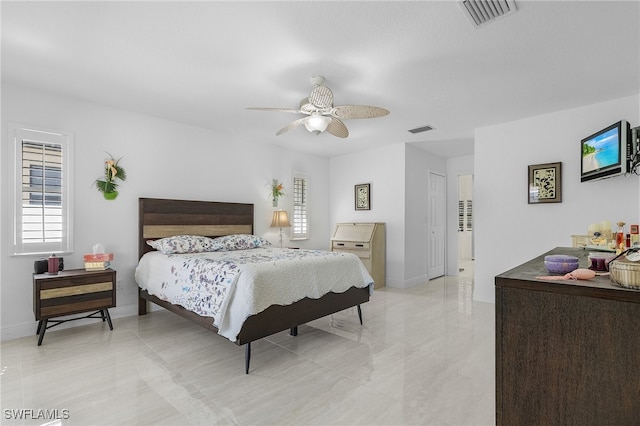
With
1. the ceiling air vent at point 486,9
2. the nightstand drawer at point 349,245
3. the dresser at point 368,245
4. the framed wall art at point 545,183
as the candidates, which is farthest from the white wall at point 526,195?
the ceiling air vent at point 486,9

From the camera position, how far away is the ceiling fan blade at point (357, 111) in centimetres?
282

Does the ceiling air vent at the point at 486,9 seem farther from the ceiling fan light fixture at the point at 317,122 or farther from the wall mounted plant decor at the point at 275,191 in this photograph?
the wall mounted plant decor at the point at 275,191

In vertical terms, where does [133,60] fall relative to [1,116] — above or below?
above

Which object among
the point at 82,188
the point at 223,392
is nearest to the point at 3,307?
the point at 82,188

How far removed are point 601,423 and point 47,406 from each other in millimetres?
2867

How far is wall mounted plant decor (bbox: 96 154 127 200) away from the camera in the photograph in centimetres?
373

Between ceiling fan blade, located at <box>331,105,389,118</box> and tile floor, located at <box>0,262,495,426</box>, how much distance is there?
2162mm

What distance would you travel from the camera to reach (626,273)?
3.25ft

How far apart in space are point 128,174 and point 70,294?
1.53 metres

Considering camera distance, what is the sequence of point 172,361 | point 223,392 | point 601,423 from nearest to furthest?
point 601,423, point 223,392, point 172,361

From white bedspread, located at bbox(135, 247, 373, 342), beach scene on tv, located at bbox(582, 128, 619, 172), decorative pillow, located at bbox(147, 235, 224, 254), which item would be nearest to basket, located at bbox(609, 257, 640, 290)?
white bedspread, located at bbox(135, 247, 373, 342)

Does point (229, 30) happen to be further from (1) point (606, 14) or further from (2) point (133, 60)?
(1) point (606, 14)

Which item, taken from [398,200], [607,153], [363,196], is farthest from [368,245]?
[607,153]

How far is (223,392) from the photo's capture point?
2191mm
